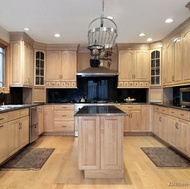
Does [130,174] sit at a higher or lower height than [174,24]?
lower

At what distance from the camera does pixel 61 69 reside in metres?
5.75

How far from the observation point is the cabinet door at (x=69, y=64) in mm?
5734

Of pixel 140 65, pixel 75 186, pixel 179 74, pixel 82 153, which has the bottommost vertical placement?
pixel 75 186

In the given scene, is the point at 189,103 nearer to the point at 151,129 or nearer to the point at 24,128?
the point at 151,129

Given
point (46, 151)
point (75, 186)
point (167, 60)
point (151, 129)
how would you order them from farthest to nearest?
point (151, 129) → point (167, 60) → point (46, 151) → point (75, 186)

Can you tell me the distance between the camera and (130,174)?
9.34ft

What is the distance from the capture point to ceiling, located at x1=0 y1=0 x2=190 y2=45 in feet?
10.2

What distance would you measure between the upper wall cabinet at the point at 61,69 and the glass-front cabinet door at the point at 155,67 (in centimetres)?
222

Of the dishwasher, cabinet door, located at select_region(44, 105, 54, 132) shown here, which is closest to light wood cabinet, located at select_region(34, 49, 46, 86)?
cabinet door, located at select_region(44, 105, 54, 132)

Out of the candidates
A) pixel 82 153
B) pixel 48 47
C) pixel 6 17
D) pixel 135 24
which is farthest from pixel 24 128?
pixel 135 24

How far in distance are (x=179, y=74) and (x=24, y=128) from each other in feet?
11.1

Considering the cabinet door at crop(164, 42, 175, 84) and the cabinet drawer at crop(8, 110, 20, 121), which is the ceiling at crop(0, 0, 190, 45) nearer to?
the cabinet door at crop(164, 42, 175, 84)

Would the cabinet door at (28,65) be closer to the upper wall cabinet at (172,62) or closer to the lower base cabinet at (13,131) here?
the lower base cabinet at (13,131)

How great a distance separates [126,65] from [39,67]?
2.48m
